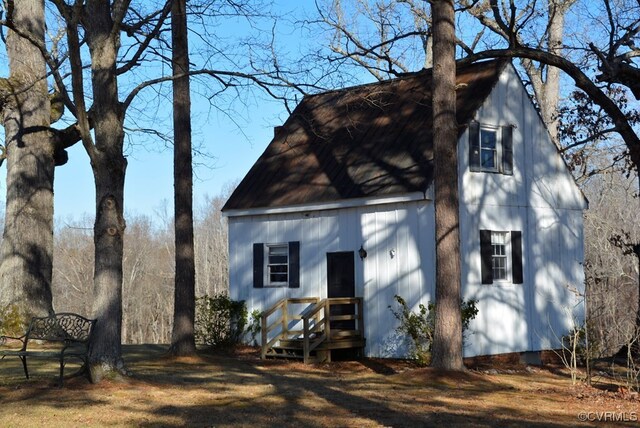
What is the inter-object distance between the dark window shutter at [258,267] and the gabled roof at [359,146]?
1.08 m

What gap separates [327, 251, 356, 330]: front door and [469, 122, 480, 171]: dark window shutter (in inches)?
129

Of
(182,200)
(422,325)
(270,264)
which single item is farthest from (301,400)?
(270,264)

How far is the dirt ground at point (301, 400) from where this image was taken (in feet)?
33.1

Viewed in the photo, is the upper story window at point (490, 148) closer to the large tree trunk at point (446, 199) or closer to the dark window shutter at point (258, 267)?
the large tree trunk at point (446, 199)

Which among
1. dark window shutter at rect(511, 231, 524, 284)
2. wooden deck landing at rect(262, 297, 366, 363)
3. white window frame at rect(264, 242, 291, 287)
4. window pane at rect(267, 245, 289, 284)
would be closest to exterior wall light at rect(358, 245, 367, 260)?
wooden deck landing at rect(262, 297, 366, 363)

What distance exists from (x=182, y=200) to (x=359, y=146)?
14.8 feet

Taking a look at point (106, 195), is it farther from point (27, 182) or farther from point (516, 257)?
point (516, 257)

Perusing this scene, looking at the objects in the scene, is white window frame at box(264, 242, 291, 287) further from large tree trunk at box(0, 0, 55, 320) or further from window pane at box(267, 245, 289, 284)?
large tree trunk at box(0, 0, 55, 320)

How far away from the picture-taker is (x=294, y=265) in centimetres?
2003

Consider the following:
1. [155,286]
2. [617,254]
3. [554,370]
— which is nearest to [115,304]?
[554,370]

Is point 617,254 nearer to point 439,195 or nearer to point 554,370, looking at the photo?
point 554,370

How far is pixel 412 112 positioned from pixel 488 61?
209 centimetres

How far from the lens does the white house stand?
18.0 meters

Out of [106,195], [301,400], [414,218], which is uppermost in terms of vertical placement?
[414,218]
